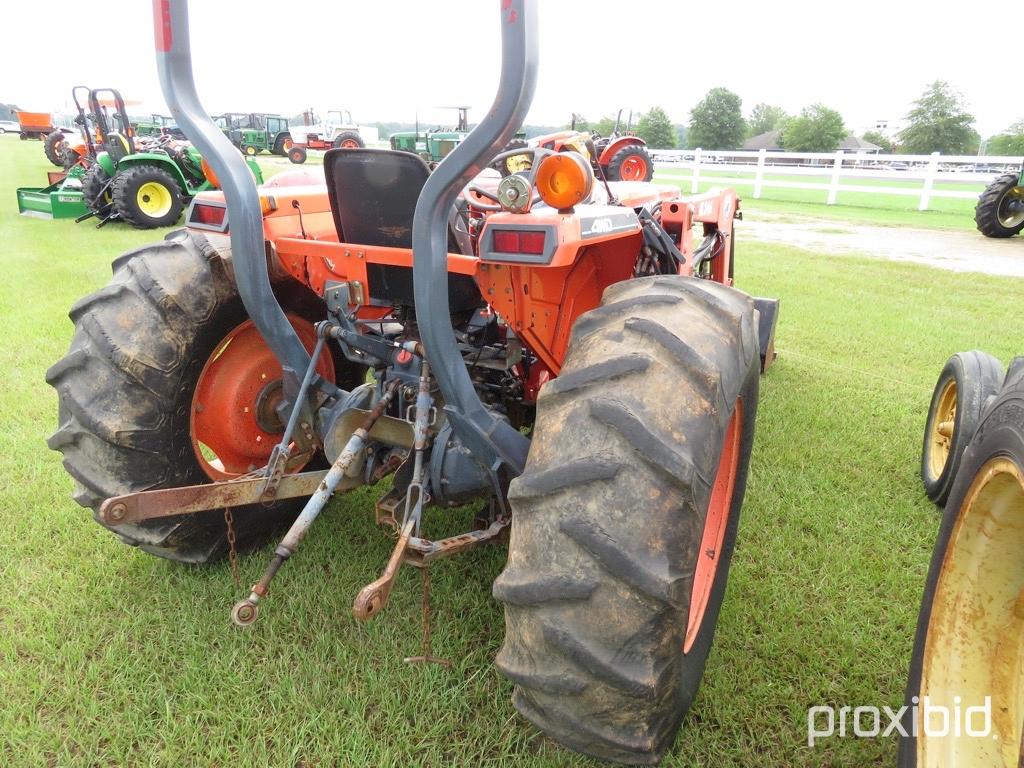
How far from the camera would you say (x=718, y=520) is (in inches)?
96.5

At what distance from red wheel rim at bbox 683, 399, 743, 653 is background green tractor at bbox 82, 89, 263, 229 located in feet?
33.9

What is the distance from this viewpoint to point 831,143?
222 ft

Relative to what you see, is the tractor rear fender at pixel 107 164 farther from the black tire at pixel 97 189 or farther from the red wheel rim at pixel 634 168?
the red wheel rim at pixel 634 168

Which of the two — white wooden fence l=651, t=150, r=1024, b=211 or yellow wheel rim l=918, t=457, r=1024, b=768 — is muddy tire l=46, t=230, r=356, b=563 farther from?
white wooden fence l=651, t=150, r=1024, b=211

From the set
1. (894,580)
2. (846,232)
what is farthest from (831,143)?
(894,580)

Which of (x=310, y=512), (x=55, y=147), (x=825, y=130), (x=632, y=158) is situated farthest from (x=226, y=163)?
(x=825, y=130)

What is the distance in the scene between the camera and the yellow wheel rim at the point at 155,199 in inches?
449

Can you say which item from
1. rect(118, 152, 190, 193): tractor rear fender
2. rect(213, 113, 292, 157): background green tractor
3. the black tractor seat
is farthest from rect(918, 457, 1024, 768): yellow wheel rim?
rect(213, 113, 292, 157): background green tractor

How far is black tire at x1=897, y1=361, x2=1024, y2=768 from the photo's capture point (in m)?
1.62

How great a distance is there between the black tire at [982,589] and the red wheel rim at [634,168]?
36.5ft

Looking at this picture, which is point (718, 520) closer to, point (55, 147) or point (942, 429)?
point (942, 429)

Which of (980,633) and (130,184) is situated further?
(130,184)

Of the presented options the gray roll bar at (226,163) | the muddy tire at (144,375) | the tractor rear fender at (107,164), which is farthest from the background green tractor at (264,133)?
the gray roll bar at (226,163)

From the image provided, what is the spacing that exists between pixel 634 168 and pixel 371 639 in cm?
1143
